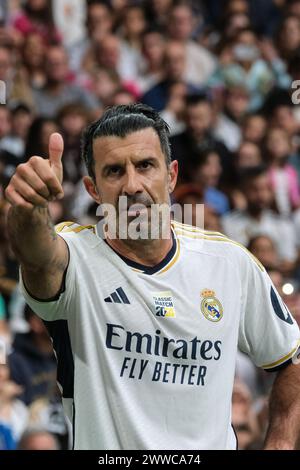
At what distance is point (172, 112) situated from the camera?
10.9m

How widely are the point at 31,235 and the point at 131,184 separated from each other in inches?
22.4

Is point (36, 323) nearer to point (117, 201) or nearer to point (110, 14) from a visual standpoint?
point (117, 201)

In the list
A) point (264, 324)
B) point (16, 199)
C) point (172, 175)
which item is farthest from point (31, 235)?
point (264, 324)

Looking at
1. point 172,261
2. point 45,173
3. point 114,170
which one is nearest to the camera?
point 45,173

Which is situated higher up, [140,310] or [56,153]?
[56,153]

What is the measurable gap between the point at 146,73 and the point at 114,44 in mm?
614

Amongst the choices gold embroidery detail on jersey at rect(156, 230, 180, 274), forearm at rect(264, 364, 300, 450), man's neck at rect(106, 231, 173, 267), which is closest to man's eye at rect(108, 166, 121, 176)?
man's neck at rect(106, 231, 173, 267)

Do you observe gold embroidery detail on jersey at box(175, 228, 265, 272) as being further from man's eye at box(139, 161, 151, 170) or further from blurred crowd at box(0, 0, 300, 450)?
blurred crowd at box(0, 0, 300, 450)

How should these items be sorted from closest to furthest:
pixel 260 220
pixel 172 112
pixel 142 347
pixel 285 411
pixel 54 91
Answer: pixel 142 347
pixel 285 411
pixel 260 220
pixel 54 91
pixel 172 112

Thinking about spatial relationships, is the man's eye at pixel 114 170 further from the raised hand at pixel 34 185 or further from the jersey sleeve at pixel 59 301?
the raised hand at pixel 34 185

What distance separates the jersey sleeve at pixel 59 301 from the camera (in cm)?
361

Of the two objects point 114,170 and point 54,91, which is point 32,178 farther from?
point 54,91

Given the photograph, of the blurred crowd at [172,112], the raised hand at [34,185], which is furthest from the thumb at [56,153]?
the blurred crowd at [172,112]

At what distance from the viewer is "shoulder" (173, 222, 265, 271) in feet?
13.7
